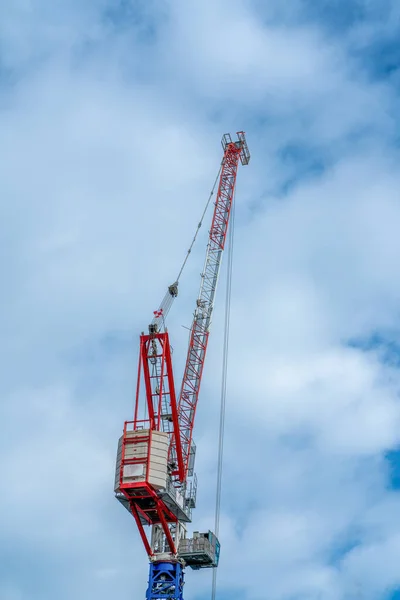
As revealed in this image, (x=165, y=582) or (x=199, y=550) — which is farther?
(x=199, y=550)

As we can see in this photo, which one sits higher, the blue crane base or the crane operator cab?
the crane operator cab

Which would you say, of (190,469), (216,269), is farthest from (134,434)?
(216,269)

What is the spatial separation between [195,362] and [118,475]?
25186mm

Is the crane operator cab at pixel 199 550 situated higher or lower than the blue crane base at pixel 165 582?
higher

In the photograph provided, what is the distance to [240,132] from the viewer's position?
14550 centimetres

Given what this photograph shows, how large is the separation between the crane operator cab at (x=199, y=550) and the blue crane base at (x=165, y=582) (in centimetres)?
245

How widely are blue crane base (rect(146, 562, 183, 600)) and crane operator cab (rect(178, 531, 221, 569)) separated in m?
2.45

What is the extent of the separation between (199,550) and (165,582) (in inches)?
248

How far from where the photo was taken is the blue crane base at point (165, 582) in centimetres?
11444

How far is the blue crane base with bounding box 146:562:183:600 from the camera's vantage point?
4505 inches

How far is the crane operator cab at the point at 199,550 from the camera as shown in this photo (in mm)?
116812

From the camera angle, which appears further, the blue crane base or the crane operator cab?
the crane operator cab

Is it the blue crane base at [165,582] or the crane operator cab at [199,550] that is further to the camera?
the crane operator cab at [199,550]

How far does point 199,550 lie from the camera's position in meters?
117
